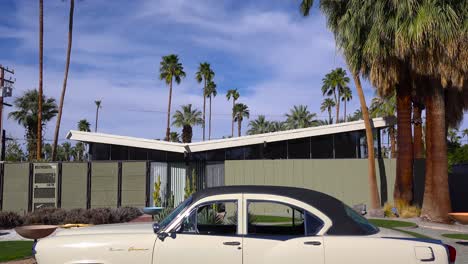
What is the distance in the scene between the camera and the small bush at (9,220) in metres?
16.0

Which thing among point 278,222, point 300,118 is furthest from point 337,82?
point 278,222

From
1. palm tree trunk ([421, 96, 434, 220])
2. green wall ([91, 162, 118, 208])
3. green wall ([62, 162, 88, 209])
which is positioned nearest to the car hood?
palm tree trunk ([421, 96, 434, 220])

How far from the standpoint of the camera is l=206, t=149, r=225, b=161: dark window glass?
23.1 metres

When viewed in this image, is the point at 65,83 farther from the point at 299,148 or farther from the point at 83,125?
the point at 83,125

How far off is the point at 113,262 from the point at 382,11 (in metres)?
15.2

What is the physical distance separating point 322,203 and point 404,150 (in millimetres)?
15922

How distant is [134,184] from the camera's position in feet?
66.3

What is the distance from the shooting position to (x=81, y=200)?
20234 mm

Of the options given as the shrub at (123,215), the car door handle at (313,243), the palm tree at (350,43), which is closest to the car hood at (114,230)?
the car door handle at (313,243)

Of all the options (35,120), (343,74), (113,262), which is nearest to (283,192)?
(113,262)

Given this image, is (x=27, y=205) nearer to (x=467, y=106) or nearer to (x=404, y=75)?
(x=404, y=75)

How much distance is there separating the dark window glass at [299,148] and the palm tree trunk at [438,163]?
6.79 m

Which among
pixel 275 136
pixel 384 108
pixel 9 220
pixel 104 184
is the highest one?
pixel 384 108

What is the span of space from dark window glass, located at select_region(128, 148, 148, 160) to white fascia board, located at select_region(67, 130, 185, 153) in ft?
2.99
